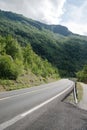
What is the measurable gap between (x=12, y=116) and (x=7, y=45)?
52.4m

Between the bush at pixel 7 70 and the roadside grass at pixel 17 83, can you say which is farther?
the bush at pixel 7 70

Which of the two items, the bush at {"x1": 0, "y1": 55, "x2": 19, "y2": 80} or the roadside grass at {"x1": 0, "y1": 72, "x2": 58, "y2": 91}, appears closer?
the roadside grass at {"x1": 0, "y1": 72, "x2": 58, "y2": 91}

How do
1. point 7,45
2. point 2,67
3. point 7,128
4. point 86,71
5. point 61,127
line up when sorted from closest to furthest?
point 7,128 < point 61,127 < point 2,67 < point 7,45 < point 86,71

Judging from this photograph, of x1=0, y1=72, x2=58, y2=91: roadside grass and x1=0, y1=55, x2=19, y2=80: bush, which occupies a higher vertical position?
x1=0, y1=55, x2=19, y2=80: bush

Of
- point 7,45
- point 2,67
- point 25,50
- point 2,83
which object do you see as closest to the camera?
point 2,83

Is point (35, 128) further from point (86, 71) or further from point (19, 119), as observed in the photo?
point (86, 71)

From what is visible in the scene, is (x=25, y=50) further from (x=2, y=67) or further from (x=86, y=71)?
(x=86, y=71)

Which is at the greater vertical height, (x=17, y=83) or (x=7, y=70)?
(x=7, y=70)

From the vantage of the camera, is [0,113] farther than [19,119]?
Yes

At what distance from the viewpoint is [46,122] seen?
1116cm

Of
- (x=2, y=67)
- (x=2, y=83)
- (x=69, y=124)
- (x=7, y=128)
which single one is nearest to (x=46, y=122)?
(x=69, y=124)

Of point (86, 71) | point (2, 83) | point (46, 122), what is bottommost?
point (86, 71)

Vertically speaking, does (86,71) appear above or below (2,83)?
below

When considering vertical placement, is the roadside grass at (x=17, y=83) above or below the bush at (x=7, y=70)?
below
